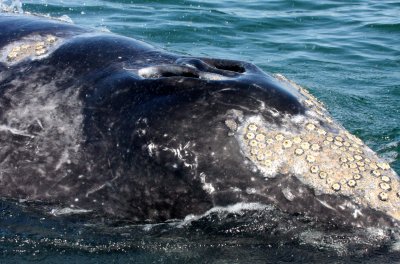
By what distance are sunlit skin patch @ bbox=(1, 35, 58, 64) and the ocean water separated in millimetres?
1323

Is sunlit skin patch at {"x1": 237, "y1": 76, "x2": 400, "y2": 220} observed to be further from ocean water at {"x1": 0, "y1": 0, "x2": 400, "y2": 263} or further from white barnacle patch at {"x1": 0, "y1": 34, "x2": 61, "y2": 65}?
white barnacle patch at {"x1": 0, "y1": 34, "x2": 61, "y2": 65}

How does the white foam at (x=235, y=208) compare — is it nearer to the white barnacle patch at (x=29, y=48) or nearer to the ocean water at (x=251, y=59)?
the ocean water at (x=251, y=59)

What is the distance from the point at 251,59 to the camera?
13047 millimetres

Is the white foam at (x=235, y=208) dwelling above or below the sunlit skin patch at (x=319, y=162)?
below

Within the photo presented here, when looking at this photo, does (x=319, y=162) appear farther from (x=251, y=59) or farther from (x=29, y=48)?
(x=251, y=59)

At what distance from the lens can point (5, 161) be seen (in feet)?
17.2

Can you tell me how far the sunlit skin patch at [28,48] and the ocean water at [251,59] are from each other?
1323mm

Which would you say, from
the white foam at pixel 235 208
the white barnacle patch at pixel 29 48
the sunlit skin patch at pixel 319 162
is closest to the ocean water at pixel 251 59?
the white foam at pixel 235 208

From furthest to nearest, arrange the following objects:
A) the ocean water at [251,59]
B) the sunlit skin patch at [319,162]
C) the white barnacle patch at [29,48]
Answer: the white barnacle patch at [29,48] < the ocean water at [251,59] < the sunlit skin patch at [319,162]

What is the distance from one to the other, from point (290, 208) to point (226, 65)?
1.48m

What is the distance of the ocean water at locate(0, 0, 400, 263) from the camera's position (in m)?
4.95

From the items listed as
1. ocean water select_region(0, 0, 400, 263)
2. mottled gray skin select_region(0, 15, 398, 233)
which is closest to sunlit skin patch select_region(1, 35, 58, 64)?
mottled gray skin select_region(0, 15, 398, 233)

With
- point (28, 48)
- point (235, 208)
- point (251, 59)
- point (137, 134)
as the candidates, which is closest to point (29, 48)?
point (28, 48)

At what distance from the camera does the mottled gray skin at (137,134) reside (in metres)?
4.71
